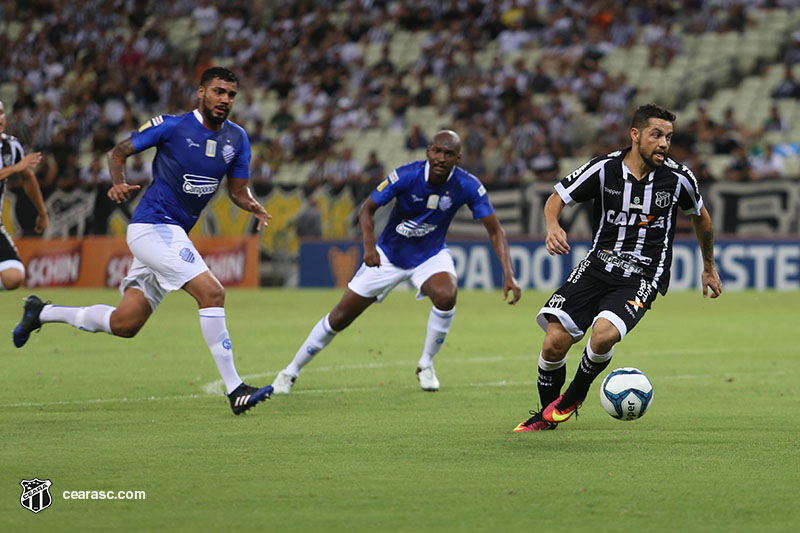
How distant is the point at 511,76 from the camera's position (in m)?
28.2

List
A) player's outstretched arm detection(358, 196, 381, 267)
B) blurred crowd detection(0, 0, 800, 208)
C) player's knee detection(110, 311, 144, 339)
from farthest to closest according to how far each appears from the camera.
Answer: blurred crowd detection(0, 0, 800, 208)
player's outstretched arm detection(358, 196, 381, 267)
player's knee detection(110, 311, 144, 339)

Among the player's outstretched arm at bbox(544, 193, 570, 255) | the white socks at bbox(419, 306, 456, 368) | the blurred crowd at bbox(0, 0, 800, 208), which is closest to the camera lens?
the player's outstretched arm at bbox(544, 193, 570, 255)

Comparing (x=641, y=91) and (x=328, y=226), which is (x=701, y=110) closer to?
(x=641, y=91)

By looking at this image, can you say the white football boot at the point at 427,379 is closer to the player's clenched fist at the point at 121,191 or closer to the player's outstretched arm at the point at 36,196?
the player's clenched fist at the point at 121,191

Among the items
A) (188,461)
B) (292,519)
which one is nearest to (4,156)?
(188,461)

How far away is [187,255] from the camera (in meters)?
8.48

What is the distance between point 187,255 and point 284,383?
1.74 m

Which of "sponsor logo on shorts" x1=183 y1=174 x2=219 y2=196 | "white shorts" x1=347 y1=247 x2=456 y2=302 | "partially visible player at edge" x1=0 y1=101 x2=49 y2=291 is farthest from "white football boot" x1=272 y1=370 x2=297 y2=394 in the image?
"partially visible player at edge" x1=0 y1=101 x2=49 y2=291

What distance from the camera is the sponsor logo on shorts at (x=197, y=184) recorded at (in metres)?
8.66

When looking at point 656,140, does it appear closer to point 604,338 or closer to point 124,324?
point 604,338

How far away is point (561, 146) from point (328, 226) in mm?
5218

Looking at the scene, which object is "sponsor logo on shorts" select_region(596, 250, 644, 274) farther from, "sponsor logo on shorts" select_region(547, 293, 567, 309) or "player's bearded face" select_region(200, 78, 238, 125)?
"player's bearded face" select_region(200, 78, 238, 125)

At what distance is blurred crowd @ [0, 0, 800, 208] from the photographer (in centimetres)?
2586

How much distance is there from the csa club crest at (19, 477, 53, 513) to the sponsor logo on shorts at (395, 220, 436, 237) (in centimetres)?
498
